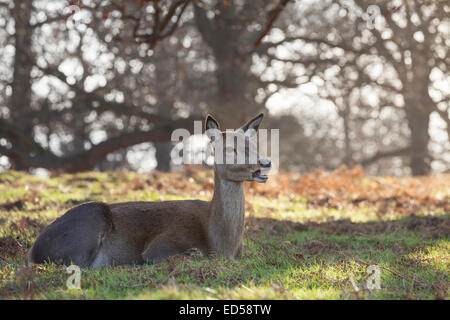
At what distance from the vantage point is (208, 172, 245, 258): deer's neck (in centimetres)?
663

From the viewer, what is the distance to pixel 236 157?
6562mm

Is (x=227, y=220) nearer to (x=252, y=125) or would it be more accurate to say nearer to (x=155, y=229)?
(x=155, y=229)

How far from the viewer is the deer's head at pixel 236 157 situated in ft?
21.2

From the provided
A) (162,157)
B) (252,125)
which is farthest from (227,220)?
(162,157)

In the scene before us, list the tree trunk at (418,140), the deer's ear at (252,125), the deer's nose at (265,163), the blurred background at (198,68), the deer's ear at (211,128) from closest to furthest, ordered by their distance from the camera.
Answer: the deer's nose at (265,163) < the deer's ear at (211,128) < the deer's ear at (252,125) < the blurred background at (198,68) < the tree trunk at (418,140)

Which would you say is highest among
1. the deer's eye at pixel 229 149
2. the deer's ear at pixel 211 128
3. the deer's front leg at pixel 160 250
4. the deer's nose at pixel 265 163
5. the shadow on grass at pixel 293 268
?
the deer's ear at pixel 211 128

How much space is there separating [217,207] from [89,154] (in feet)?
49.7

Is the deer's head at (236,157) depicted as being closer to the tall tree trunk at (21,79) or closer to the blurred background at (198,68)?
the blurred background at (198,68)

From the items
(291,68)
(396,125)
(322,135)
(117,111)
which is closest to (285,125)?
(291,68)

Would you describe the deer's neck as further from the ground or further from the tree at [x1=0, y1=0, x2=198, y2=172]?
the tree at [x1=0, y1=0, x2=198, y2=172]

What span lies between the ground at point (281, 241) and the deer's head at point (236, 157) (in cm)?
114

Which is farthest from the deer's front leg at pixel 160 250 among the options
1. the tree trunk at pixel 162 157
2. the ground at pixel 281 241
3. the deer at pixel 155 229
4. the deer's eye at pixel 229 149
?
the tree trunk at pixel 162 157
